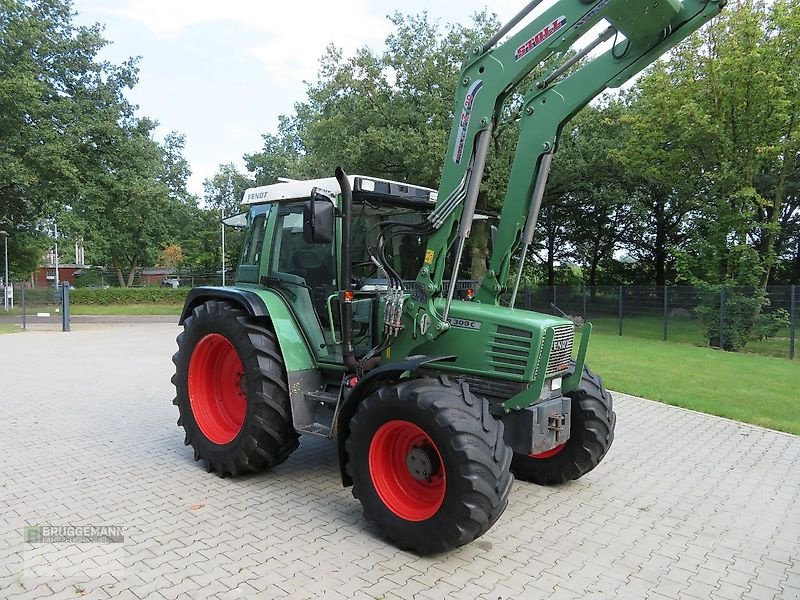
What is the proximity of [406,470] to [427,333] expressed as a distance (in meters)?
0.97

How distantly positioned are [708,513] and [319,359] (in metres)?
3.31

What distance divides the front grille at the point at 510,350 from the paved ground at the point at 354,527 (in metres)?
1.16

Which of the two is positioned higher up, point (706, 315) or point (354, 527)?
point (706, 315)

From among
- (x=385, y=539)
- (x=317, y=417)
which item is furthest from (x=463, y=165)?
(x=385, y=539)

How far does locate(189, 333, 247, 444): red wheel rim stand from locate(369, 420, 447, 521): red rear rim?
1.93 metres

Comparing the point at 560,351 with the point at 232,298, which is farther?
the point at 232,298

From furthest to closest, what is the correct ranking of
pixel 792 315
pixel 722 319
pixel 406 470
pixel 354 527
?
pixel 722 319 < pixel 792 315 < pixel 354 527 < pixel 406 470

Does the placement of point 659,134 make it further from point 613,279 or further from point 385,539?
point 385,539

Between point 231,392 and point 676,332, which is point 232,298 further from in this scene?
point 676,332

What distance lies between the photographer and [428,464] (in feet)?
12.7

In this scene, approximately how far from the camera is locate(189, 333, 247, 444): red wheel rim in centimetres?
543

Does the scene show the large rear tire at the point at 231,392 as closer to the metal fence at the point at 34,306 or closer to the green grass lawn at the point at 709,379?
the green grass lawn at the point at 709,379

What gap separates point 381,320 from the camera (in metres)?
4.57

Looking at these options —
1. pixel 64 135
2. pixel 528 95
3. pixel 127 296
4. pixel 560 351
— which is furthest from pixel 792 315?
pixel 127 296
